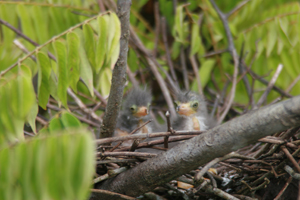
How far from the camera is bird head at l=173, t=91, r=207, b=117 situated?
2.95 m

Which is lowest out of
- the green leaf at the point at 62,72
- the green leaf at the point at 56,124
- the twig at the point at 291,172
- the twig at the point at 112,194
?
the twig at the point at 291,172

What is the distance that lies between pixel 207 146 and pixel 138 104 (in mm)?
1375

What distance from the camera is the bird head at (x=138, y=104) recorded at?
9.54 feet

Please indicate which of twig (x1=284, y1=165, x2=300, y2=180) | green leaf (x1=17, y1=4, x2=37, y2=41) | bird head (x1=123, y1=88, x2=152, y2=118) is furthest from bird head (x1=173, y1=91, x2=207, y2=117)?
green leaf (x1=17, y1=4, x2=37, y2=41)

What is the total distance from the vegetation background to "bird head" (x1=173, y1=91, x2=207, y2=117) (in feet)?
0.90

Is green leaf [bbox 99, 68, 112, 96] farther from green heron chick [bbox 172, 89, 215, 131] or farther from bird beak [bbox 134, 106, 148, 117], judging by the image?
green heron chick [bbox 172, 89, 215, 131]

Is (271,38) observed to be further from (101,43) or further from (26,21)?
(26,21)

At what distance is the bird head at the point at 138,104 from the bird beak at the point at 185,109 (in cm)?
27

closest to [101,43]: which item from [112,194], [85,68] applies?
[85,68]

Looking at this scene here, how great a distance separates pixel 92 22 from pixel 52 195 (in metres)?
1.34

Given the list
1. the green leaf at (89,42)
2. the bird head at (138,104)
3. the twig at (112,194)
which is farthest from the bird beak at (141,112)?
the twig at (112,194)

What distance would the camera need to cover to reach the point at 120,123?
2.98 m

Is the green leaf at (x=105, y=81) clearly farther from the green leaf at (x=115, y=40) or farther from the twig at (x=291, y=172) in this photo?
the twig at (x=291, y=172)

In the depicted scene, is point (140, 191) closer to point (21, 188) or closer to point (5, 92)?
point (21, 188)
